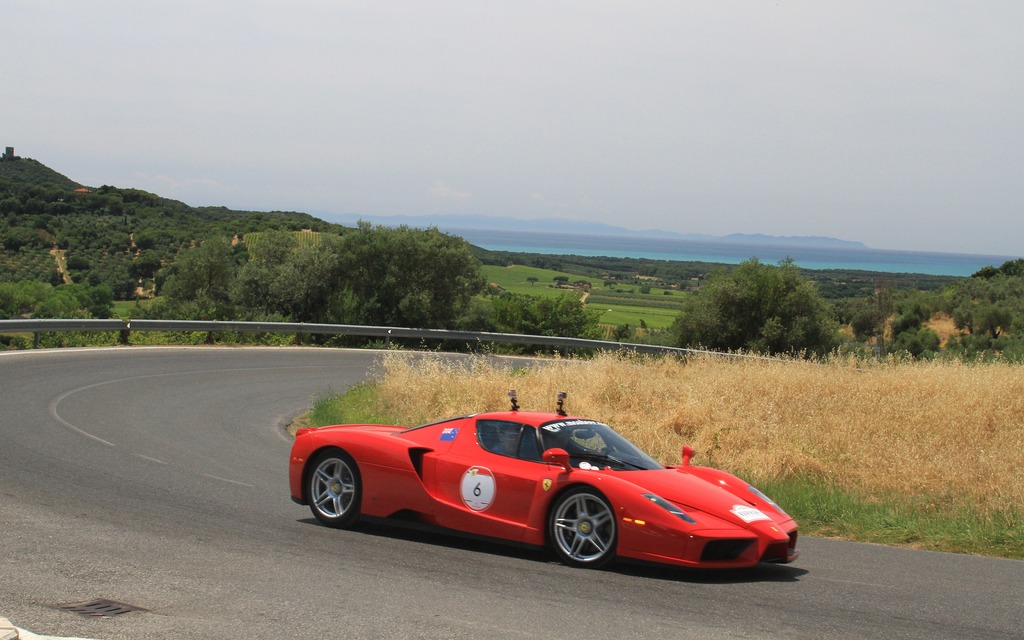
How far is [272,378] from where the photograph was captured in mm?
23938

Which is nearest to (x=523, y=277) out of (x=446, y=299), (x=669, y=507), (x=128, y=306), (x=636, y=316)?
(x=636, y=316)

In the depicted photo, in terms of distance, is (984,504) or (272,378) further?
(272,378)

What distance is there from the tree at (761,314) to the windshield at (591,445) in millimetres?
30622

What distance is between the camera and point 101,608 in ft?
19.6

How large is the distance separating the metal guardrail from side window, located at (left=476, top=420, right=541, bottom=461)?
18.1 meters

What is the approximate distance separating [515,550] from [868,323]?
51.2 m

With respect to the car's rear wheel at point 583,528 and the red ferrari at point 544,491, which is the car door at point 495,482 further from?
the car's rear wheel at point 583,528

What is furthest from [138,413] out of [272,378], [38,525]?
[38,525]

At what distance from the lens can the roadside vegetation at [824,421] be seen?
10.4 metres

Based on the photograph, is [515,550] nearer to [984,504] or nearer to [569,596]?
[569,596]

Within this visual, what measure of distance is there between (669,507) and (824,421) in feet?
28.7

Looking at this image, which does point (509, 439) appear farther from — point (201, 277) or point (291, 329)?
point (201, 277)

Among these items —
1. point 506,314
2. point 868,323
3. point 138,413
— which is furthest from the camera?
point 868,323

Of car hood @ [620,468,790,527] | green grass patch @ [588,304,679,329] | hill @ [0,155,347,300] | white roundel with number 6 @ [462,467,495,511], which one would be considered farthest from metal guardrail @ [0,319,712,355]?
green grass patch @ [588,304,679,329]
